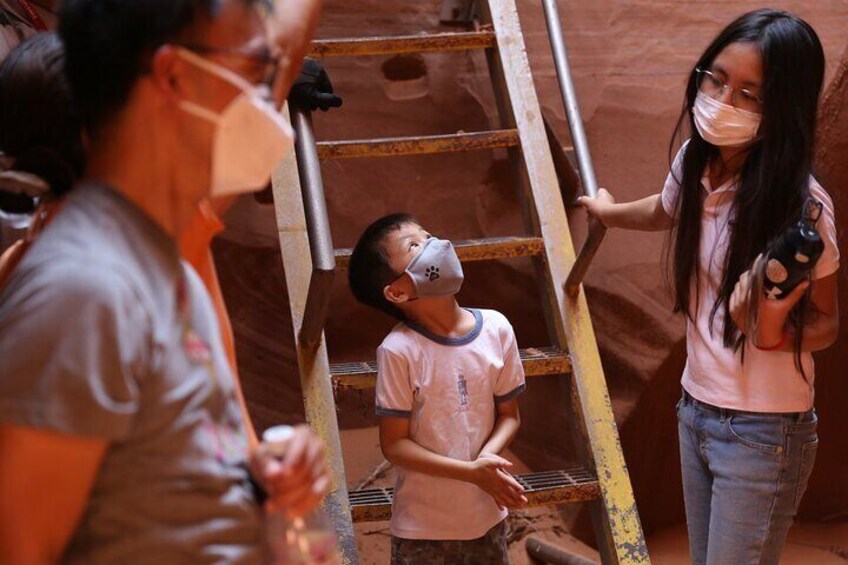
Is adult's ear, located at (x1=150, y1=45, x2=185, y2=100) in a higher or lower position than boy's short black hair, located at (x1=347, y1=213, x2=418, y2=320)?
higher

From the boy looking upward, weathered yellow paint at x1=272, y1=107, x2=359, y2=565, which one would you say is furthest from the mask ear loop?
weathered yellow paint at x1=272, y1=107, x2=359, y2=565

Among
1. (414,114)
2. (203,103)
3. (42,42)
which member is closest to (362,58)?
(414,114)

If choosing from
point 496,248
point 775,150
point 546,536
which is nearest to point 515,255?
point 496,248

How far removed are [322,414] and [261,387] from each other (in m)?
1.36

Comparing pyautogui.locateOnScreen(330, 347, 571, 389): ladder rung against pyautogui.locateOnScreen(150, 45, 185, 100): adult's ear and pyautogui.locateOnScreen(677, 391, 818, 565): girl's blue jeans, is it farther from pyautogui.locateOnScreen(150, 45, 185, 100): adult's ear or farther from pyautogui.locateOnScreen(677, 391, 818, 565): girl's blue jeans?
pyautogui.locateOnScreen(150, 45, 185, 100): adult's ear

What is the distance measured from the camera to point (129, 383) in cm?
115

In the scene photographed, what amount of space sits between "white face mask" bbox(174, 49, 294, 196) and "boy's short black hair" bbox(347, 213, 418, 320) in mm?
1424

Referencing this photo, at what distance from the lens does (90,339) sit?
3.70 feet

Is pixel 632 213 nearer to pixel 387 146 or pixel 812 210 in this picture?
pixel 812 210

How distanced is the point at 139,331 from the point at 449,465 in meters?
1.49

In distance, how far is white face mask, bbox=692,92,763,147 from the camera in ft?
7.97

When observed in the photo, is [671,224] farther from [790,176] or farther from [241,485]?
[241,485]

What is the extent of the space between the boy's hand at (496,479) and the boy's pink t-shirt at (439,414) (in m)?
0.09

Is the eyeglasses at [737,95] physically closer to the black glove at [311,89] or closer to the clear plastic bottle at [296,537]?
the black glove at [311,89]
